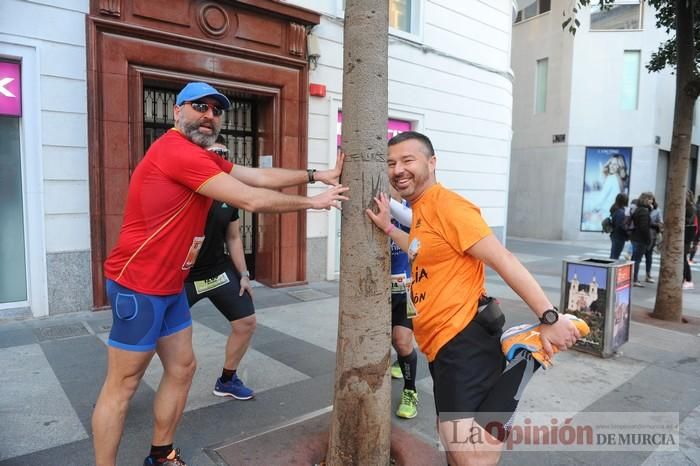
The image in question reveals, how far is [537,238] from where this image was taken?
64.9 feet

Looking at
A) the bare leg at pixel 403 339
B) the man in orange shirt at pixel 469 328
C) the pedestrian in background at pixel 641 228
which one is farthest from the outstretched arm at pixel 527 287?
the pedestrian in background at pixel 641 228

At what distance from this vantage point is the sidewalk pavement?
3.14 metres

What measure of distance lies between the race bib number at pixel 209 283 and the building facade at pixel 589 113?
1766 centimetres

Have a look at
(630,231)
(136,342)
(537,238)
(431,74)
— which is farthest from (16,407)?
(537,238)

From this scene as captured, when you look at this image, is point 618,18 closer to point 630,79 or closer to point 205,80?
point 630,79

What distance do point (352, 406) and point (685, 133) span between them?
6135 millimetres

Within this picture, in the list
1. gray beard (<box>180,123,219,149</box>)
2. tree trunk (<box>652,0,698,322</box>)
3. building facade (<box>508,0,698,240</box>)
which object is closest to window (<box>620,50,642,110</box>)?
building facade (<box>508,0,698,240</box>)

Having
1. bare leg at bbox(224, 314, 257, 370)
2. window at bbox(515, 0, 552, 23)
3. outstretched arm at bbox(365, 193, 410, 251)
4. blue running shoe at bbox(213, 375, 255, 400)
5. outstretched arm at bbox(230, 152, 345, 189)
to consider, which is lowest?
blue running shoe at bbox(213, 375, 255, 400)

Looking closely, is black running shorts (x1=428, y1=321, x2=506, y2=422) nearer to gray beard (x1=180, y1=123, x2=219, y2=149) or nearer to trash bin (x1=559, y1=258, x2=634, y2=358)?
gray beard (x1=180, y1=123, x2=219, y2=149)

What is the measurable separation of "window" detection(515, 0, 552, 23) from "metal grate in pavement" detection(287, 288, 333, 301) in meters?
16.9

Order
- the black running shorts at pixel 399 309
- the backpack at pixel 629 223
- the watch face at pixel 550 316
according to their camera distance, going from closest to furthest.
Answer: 1. the watch face at pixel 550 316
2. the black running shorts at pixel 399 309
3. the backpack at pixel 629 223

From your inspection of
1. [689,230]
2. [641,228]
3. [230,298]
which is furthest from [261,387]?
[689,230]
